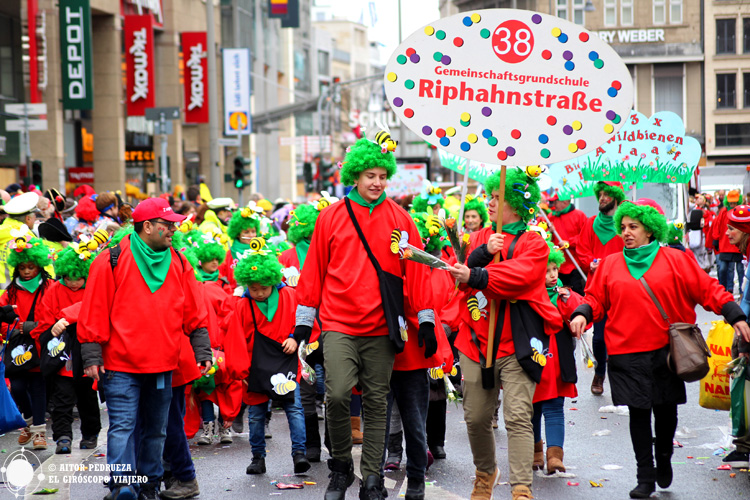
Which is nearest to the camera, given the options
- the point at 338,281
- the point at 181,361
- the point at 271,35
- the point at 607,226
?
the point at 338,281

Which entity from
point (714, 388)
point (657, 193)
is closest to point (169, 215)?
point (714, 388)

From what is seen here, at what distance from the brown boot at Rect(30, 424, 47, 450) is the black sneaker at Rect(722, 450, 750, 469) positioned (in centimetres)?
533

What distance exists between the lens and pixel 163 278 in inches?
238

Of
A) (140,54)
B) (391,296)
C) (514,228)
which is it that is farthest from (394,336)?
(140,54)

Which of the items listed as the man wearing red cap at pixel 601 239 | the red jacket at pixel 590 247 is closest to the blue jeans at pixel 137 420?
the man wearing red cap at pixel 601 239

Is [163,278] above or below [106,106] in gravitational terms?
below

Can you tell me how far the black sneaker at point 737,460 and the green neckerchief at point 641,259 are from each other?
170cm

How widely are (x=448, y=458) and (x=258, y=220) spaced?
436 centimetres

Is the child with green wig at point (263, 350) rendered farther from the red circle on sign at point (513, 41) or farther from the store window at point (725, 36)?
the store window at point (725, 36)

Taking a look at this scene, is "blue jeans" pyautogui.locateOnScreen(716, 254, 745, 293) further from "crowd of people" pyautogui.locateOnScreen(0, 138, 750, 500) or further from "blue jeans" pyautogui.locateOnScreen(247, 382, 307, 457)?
"blue jeans" pyautogui.locateOnScreen(247, 382, 307, 457)

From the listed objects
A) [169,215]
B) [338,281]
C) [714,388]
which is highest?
[169,215]

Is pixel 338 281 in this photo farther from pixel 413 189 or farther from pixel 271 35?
pixel 271 35

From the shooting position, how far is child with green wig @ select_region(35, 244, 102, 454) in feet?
25.9

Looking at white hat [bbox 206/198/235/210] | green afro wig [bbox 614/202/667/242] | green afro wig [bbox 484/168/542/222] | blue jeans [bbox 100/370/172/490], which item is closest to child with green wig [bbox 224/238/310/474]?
blue jeans [bbox 100/370/172/490]
